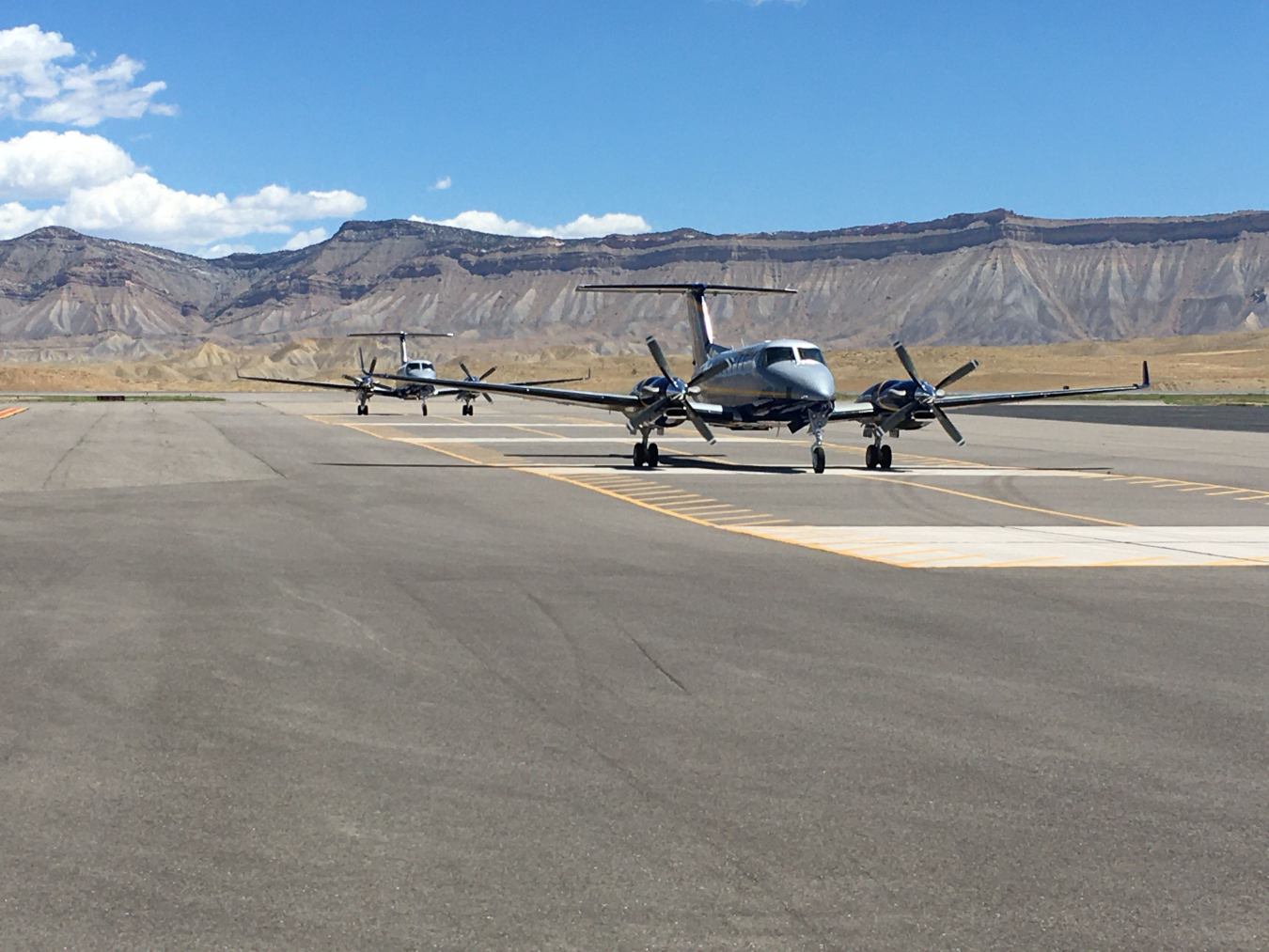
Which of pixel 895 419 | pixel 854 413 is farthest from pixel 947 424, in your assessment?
pixel 854 413

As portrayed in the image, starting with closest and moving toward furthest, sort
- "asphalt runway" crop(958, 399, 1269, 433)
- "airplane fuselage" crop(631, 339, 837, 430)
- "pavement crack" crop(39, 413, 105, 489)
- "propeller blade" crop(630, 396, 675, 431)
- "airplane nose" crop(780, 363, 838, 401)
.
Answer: "pavement crack" crop(39, 413, 105, 489), "airplane nose" crop(780, 363, 838, 401), "airplane fuselage" crop(631, 339, 837, 430), "propeller blade" crop(630, 396, 675, 431), "asphalt runway" crop(958, 399, 1269, 433)

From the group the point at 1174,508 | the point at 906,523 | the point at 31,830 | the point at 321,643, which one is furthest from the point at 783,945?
the point at 1174,508

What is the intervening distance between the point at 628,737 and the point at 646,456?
25736mm

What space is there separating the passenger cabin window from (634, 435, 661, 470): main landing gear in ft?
12.6

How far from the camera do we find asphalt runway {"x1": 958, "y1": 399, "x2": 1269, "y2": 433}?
58781 mm

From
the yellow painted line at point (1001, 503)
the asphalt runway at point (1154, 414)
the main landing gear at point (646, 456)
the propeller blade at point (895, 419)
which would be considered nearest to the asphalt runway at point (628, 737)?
the yellow painted line at point (1001, 503)

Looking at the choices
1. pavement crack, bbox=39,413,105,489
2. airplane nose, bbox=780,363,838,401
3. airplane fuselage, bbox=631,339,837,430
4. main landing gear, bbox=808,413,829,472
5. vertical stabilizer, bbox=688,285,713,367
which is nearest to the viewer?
pavement crack, bbox=39,413,105,489

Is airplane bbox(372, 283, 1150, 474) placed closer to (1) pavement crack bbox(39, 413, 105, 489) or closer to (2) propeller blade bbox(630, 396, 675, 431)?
(2) propeller blade bbox(630, 396, 675, 431)

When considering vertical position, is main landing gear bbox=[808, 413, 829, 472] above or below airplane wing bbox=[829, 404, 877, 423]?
below

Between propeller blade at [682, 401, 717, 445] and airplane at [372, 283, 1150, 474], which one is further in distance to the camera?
Answer: airplane at [372, 283, 1150, 474]

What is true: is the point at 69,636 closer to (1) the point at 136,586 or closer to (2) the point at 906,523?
(1) the point at 136,586

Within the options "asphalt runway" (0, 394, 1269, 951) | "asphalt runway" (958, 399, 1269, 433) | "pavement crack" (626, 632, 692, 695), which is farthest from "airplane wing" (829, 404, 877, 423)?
"asphalt runway" (958, 399, 1269, 433)

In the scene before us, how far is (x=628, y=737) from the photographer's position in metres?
8.38

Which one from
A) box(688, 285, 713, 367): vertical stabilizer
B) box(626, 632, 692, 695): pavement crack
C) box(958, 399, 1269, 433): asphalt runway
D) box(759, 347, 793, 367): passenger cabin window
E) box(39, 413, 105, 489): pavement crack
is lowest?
box(626, 632, 692, 695): pavement crack
